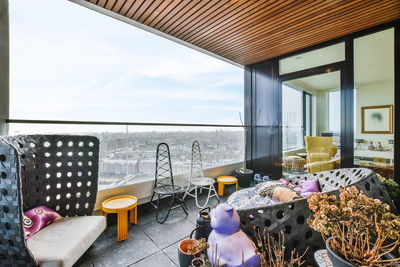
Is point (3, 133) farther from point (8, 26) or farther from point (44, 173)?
point (8, 26)

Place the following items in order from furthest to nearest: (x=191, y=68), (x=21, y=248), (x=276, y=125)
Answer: (x=276, y=125) < (x=191, y=68) < (x=21, y=248)

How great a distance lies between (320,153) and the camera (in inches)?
134

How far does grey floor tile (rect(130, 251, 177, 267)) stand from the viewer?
5.10 feet

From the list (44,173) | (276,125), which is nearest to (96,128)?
(44,173)

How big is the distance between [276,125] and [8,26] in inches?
178

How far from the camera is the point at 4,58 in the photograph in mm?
1788

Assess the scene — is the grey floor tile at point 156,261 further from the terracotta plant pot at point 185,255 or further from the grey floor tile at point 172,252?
the terracotta plant pot at point 185,255

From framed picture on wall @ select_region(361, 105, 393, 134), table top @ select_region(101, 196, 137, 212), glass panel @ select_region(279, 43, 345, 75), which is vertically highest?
glass panel @ select_region(279, 43, 345, 75)

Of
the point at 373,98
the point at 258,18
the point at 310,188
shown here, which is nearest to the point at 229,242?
the point at 310,188

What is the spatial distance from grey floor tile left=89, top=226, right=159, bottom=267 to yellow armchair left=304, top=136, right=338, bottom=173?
3.31m

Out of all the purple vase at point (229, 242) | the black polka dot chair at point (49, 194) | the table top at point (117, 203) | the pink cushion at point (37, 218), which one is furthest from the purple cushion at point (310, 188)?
the pink cushion at point (37, 218)

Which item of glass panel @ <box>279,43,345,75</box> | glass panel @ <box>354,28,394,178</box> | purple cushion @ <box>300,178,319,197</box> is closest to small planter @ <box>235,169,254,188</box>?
purple cushion @ <box>300,178,319,197</box>

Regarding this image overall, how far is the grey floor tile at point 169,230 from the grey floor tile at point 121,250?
80 millimetres

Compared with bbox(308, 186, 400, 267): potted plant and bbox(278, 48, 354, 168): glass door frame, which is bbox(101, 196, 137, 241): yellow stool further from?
bbox(278, 48, 354, 168): glass door frame
